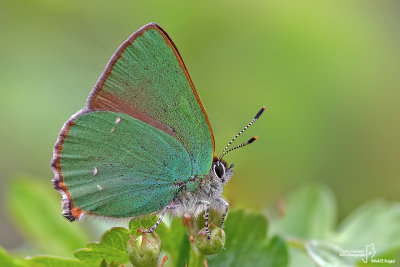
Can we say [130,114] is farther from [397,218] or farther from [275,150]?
[275,150]

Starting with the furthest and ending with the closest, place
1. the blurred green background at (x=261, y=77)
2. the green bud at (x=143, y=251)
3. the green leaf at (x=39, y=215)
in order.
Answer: the blurred green background at (x=261, y=77)
the green leaf at (x=39, y=215)
the green bud at (x=143, y=251)

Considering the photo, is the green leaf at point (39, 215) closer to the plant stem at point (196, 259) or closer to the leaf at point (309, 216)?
the plant stem at point (196, 259)

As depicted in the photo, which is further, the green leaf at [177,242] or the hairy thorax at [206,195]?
the hairy thorax at [206,195]

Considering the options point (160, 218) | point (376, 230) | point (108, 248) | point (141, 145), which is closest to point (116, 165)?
point (141, 145)

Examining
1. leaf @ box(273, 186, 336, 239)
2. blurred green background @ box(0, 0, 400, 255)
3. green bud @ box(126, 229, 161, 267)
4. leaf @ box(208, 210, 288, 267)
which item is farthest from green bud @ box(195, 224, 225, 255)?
blurred green background @ box(0, 0, 400, 255)

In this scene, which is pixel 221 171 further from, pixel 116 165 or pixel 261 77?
pixel 261 77

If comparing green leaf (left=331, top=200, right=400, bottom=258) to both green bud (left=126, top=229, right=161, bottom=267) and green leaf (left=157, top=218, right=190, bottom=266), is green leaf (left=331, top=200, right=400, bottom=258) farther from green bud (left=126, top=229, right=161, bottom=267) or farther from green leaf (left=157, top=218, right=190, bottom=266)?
green bud (left=126, top=229, right=161, bottom=267)

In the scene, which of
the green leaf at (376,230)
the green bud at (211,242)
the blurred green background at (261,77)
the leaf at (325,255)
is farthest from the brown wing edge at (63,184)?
the blurred green background at (261,77)
